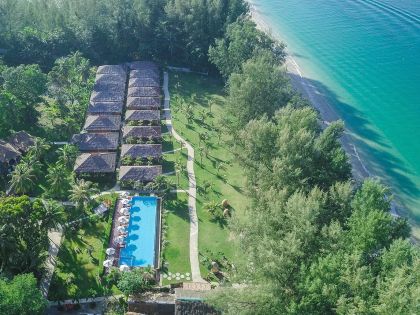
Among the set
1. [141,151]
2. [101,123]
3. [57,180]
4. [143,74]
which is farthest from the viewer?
[143,74]

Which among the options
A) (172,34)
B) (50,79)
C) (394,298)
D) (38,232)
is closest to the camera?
(394,298)

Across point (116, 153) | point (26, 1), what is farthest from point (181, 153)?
point (26, 1)

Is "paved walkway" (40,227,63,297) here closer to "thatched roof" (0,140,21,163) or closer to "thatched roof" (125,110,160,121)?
"thatched roof" (0,140,21,163)

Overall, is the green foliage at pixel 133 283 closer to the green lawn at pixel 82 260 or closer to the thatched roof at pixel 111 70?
the green lawn at pixel 82 260

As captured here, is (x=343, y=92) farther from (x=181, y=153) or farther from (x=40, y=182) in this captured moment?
(x=40, y=182)

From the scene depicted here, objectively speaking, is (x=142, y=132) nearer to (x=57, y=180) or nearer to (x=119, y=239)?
(x=57, y=180)

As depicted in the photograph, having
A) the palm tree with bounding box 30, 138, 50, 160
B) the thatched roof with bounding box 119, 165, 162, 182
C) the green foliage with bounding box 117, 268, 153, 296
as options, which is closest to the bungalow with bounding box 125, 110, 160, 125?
the thatched roof with bounding box 119, 165, 162, 182

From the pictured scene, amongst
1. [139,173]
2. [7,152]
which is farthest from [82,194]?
[7,152]
